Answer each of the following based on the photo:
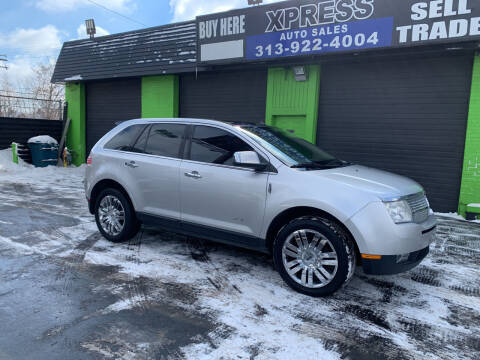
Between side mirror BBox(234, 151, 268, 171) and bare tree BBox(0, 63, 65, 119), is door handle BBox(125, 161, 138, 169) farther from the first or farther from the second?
bare tree BBox(0, 63, 65, 119)

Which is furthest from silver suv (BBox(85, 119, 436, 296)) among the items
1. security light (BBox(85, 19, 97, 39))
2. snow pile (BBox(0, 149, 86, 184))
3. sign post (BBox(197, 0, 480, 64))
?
security light (BBox(85, 19, 97, 39))

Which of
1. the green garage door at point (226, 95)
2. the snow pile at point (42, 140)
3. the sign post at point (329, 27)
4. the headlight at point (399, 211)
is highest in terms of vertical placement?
the sign post at point (329, 27)

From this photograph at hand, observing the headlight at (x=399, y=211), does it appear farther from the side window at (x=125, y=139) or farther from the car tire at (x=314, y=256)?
the side window at (x=125, y=139)

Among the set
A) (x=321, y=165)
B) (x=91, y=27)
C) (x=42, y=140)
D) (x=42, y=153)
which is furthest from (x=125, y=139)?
(x=91, y=27)

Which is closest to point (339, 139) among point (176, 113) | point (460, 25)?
point (460, 25)

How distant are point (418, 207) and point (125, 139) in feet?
13.0

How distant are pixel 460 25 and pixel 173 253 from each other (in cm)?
698

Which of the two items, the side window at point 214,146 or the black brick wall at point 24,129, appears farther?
the black brick wall at point 24,129

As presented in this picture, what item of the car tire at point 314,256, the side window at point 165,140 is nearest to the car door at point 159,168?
the side window at point 165,140

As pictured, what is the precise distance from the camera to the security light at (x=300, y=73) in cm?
994

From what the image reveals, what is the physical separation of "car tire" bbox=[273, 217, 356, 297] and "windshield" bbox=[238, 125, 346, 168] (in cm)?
74

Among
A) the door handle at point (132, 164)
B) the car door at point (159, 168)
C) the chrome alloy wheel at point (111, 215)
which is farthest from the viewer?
the chrome alloy wheel at point (111, 215)

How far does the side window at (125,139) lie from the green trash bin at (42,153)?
1062cm

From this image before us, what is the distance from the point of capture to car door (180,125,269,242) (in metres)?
4.11
